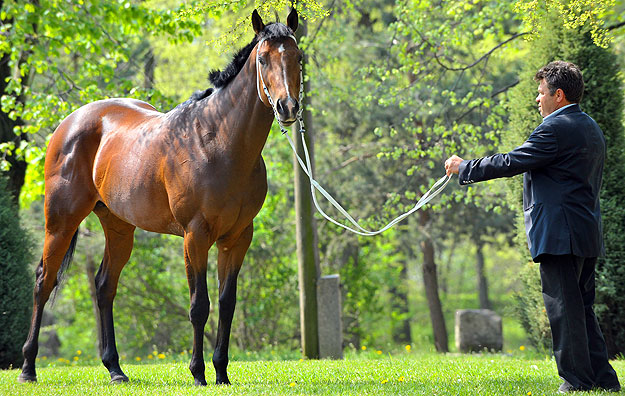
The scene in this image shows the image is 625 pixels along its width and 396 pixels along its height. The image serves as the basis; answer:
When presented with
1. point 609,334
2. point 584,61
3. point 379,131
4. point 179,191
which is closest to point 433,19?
point 379,131

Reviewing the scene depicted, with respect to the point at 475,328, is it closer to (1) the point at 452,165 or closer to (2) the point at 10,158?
(1) the point at 452,165

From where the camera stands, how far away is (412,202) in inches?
559

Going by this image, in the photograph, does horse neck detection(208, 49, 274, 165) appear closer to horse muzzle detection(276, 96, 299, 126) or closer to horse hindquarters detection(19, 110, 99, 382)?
horse muzzle detection(276, 96, 299, 126)

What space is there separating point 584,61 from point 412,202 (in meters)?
6.33

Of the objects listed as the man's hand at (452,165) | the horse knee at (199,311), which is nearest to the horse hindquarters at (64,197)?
the horse knee at (199,311)

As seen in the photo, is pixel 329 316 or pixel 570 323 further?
pixel 329 316

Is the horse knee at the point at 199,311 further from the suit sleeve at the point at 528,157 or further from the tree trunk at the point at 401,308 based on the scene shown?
the tree trunk at the point at 401,308

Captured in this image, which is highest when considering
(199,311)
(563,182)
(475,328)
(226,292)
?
(563,182)

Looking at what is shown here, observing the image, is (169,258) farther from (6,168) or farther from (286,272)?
(6,168)

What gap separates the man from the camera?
14.7 ft

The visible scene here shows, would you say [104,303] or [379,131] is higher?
[379,131]

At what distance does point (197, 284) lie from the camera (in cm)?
504

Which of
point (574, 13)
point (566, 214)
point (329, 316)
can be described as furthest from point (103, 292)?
point (574, 13)

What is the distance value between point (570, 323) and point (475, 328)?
7227 mm
